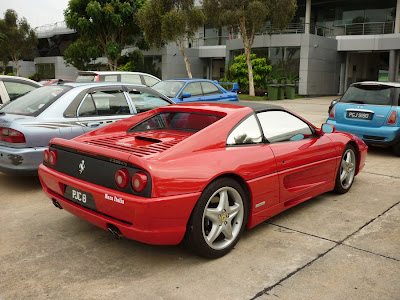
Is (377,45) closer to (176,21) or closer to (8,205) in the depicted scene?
(176,21)

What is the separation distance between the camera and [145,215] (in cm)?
294

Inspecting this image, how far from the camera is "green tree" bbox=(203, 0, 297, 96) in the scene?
24.1m

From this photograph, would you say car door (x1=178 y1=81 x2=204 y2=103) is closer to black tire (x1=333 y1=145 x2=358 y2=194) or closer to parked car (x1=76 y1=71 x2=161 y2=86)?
parked car (x1=76 y1=71 x2=161 y2=86)

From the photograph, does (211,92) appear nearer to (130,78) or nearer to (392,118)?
(130,78)

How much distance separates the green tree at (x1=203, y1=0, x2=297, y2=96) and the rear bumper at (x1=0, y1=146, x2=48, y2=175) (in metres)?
21.0

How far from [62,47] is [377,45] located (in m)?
44.7

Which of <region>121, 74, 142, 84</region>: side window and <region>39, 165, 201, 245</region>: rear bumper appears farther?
<region>121, 74, 142, 84</region>: side window

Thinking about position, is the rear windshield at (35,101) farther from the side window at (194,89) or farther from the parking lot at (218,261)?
the side window at (194,89)

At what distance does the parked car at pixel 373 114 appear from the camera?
761 centimetres

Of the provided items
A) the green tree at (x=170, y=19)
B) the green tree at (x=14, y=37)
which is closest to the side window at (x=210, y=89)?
the green tree at (x=170, y=19)

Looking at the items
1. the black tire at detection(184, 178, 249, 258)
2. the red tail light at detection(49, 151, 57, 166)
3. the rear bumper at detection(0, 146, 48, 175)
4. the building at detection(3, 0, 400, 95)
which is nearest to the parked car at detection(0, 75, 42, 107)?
the rear bumper at detection(0, 146, 48, 175)

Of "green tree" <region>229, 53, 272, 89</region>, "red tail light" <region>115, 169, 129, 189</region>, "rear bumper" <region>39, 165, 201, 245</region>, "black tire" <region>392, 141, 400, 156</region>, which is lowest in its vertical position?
"black tire" <region>392, 141, 400, 156</region>

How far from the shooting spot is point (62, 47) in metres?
58.1

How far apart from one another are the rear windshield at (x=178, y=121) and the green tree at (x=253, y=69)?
2400cm
